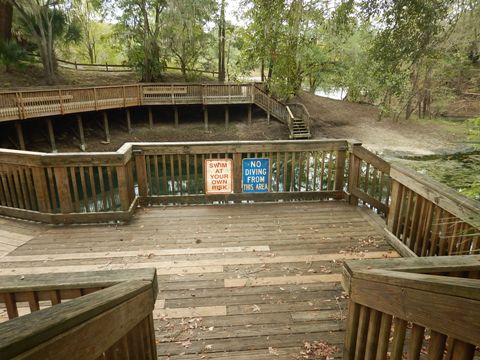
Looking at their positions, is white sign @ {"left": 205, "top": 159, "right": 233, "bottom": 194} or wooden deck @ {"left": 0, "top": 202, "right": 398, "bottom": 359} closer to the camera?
wooden deck @ {"left": 0, "top": 202, "right": 398, "bottom": 359}

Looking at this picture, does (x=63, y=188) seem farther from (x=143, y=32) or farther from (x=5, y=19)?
(x=5, y=19)

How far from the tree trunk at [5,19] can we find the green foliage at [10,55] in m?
1.25

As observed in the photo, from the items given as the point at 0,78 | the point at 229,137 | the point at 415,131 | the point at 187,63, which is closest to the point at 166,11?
the point at 187,63

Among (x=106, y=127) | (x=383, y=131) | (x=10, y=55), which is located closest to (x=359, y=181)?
(x=106, y=127)

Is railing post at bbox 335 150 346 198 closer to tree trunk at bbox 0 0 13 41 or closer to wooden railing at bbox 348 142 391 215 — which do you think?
wooden railing at bbox 348 142 391 215

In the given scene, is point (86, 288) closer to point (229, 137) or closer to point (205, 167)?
point (205, 167)

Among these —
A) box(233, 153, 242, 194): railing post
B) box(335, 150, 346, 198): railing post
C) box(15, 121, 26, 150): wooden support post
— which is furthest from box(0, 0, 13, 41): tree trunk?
box(335, 150, 346, 198): railing post

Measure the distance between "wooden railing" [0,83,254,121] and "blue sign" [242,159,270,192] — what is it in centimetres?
1209

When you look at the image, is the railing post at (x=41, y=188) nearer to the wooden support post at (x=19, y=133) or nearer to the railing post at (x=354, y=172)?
the railing post at (x=354, y=172)

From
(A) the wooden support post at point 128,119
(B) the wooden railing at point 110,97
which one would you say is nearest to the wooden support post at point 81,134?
(B) the wooden railing at point 110,97

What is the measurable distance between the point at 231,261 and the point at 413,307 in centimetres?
247

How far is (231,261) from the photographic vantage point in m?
3.72

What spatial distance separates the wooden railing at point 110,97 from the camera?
43.2 ft

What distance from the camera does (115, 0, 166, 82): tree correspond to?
21.0 meters
